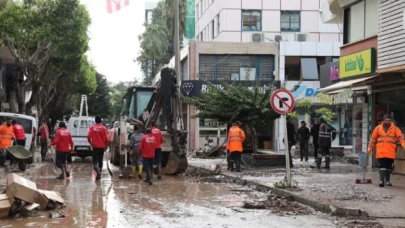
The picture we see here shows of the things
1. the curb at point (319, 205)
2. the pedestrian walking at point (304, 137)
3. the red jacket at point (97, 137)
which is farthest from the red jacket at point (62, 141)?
the pedestrian walking at point (304, 137)

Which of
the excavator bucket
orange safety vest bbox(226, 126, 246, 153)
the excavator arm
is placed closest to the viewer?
the excavator bucket

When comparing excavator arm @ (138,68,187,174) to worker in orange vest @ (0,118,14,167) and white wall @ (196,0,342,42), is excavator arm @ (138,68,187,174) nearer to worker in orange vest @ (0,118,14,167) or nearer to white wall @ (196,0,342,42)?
worker in orange vest @ (0,118,14,167)

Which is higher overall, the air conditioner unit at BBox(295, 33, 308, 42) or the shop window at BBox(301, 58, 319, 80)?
the air conditioner unit at BBox(295, 33, 308, 42)

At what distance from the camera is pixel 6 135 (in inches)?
751

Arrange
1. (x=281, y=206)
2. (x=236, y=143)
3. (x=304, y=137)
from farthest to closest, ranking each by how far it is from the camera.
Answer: (x=304, y=137) < (x=236, y=143) < (x=281, y=206)

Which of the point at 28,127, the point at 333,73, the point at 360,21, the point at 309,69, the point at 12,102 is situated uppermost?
the point at 309,69

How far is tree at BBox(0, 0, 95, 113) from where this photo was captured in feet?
89.7

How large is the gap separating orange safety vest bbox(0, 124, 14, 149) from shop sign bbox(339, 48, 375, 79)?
1182cm

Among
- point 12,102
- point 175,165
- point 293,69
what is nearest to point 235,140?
point 175,165

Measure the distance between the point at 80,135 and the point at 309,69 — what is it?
17.3 m

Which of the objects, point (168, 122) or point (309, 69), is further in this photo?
point (309, 69)

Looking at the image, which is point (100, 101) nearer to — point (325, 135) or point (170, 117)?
point (170, 117)

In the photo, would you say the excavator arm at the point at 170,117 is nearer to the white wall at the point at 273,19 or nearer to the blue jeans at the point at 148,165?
the blue jeans at the point at 148,165

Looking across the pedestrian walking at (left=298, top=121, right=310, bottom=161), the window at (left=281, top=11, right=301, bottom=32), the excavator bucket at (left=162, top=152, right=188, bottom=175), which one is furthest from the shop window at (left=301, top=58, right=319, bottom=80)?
the excavator bucket at (left=162, top=152, right=188, bottom=175)
